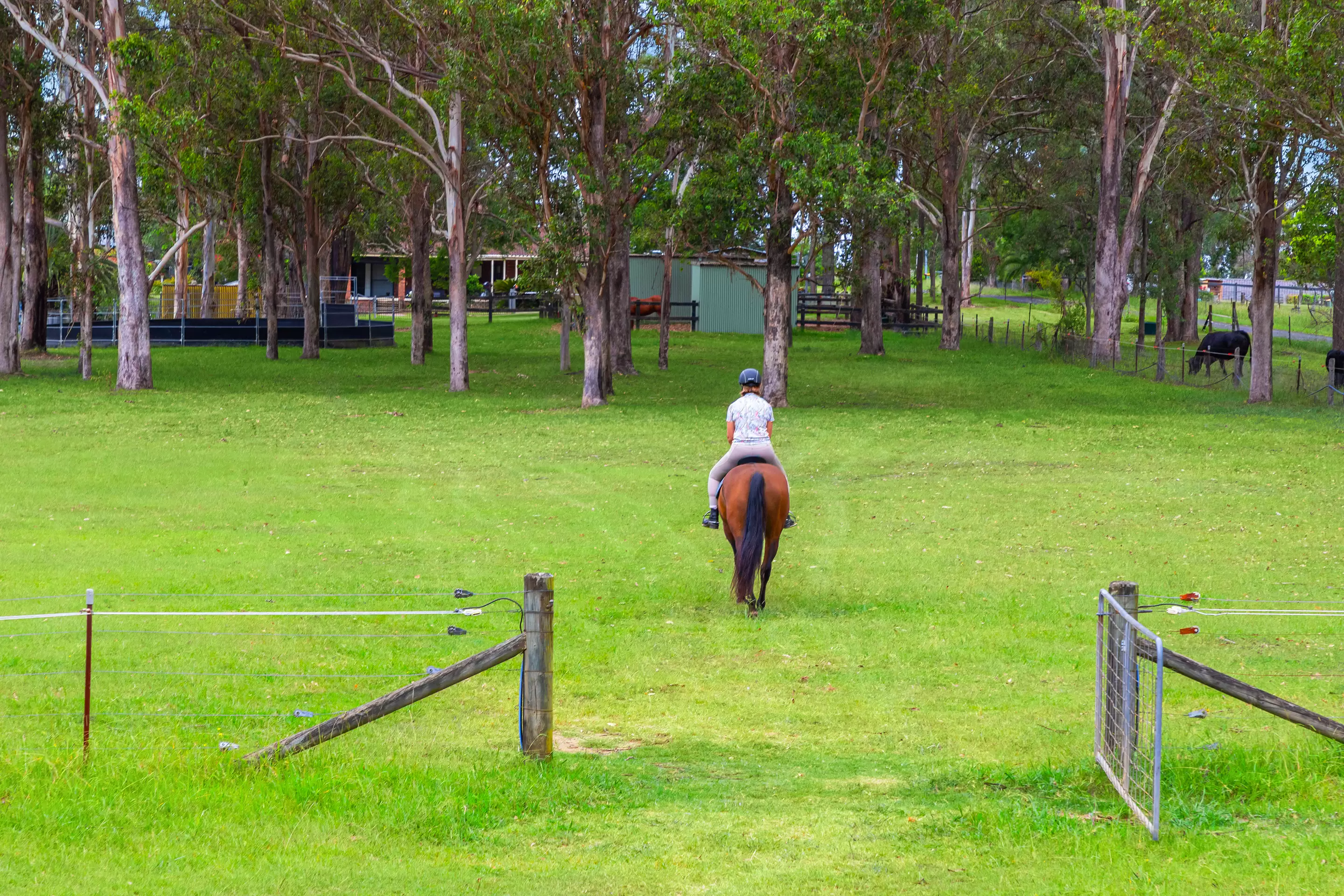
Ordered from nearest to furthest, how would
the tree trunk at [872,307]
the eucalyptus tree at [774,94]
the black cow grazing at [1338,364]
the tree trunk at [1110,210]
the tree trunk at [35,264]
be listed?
1. the eucalyptus tree at [774,94]
2. the black cow grazing at [1338,364]
3. the tree trunk at [1110,210]
4. the tree trunk at [35,264]
5. the tree trunk at [872,307]

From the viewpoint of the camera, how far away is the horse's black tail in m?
12.4

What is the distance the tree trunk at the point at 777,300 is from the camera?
34.1 m

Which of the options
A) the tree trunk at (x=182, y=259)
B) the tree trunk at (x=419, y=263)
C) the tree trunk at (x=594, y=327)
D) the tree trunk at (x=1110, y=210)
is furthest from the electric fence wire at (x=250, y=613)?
the tree trunk at (x=182, y=259)

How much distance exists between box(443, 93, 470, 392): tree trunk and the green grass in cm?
1092

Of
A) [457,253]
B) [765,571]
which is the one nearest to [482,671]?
[765,571]

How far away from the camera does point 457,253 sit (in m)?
38.5

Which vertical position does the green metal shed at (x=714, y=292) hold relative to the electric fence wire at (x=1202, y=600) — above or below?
above

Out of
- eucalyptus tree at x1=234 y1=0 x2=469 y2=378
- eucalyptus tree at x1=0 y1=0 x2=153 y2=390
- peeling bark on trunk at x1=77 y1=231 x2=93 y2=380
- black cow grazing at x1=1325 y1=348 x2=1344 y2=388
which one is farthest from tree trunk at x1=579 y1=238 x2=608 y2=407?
black cow grazing at x1=1325 y1=348 x2=1344 y2=388

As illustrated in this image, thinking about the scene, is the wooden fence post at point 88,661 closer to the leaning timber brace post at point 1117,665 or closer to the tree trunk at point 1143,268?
the leaning timber brace post at point 1117,665

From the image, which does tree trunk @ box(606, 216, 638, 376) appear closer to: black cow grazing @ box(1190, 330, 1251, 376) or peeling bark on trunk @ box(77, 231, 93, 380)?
peeling bark on trunk @ box(77, 231, 93, 380)

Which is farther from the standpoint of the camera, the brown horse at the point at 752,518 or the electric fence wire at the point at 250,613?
the brown horse at the point at 752,518

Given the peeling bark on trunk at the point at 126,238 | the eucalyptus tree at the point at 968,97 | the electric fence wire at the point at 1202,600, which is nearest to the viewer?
the electric fence wire at the point at 1202,600

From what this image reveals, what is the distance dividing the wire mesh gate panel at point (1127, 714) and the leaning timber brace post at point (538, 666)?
3105 mm

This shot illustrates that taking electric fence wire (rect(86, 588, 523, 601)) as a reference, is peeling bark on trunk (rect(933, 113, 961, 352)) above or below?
above
